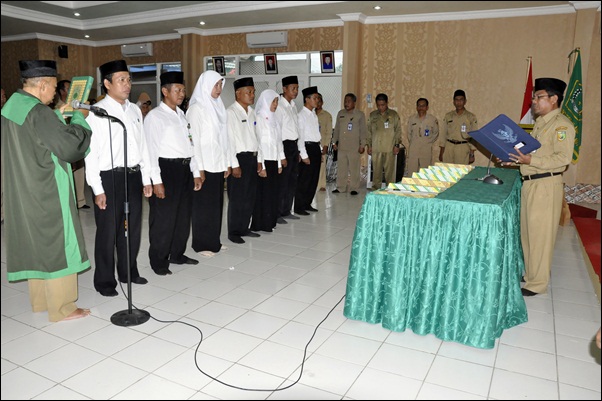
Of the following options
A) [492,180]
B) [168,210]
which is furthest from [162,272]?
[492,180]

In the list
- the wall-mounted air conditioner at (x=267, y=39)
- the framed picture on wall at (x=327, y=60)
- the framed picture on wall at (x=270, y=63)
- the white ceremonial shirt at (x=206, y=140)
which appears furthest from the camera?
the framed picture on wall at (x=270, y=63)

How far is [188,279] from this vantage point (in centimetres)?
387

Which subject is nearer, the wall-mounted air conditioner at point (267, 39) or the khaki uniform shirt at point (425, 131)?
the khaki uniform shirt at point (425, 131)

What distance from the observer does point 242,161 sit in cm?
494

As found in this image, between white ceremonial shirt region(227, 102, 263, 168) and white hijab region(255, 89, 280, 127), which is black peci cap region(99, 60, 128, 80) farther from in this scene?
white hijab region(255, 89, 280, 127)

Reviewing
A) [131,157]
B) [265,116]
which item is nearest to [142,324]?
[131,157]

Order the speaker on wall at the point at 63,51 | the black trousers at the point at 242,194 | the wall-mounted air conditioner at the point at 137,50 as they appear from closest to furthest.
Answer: the black trousers at the point at 242,194 < the wall-mounted air conditioner at the point at 137,50 < the speaker on wall at the point at 63,51

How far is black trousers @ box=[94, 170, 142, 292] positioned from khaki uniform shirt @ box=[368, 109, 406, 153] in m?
5.47

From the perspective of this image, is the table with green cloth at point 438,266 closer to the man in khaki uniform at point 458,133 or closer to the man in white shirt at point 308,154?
the man in white shirt at point 308,154

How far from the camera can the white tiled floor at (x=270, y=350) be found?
7.53 ft

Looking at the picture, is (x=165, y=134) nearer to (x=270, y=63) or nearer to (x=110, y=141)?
(x=110, y=141)

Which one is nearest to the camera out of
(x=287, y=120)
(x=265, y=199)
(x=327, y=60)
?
(x=265, y=199)

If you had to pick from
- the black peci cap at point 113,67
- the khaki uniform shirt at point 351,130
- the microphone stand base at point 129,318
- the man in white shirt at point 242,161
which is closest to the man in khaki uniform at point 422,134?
the khaki uniform shirt at point 351,130

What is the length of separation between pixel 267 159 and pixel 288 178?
671 millimetres
